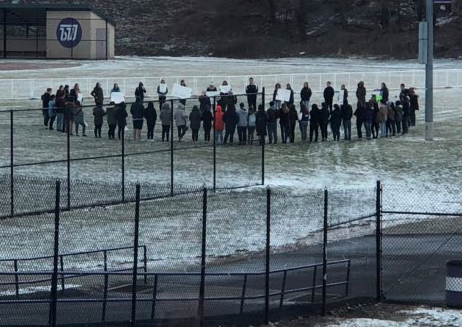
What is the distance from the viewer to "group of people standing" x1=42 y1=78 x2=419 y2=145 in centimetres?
3272

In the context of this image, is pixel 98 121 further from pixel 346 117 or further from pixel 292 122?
pixel 346 117

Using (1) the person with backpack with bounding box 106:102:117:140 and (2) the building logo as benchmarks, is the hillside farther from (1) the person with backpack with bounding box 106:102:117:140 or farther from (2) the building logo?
(1) the person with backpack with bounding box 106:102:117:140

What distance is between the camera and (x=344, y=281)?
1881 centimetres

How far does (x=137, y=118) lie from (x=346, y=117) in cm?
1016

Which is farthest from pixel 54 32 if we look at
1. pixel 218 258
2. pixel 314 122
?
pixel 218 258

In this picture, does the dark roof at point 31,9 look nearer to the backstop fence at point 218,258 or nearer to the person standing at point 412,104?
the person standing at point 412,104

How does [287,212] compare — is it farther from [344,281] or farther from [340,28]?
[340,28]

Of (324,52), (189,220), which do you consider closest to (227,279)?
(189,220)

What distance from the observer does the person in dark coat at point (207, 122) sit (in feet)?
107

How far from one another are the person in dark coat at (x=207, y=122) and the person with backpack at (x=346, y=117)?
30.7 ft

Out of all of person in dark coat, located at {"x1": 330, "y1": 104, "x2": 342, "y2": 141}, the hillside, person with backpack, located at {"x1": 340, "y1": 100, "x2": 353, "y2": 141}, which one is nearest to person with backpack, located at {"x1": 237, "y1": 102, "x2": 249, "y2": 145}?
person in dark coat, located at {"x1": 330, "y1": 104, "x2": 342, "y2": 141}

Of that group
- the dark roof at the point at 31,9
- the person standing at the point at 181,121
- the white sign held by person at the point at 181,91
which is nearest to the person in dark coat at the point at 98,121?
the person standing at the point at 181,121

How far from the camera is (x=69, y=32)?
85375 mm

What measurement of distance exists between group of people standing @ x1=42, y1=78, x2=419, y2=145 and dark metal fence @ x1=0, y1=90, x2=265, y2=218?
1.14 ft
